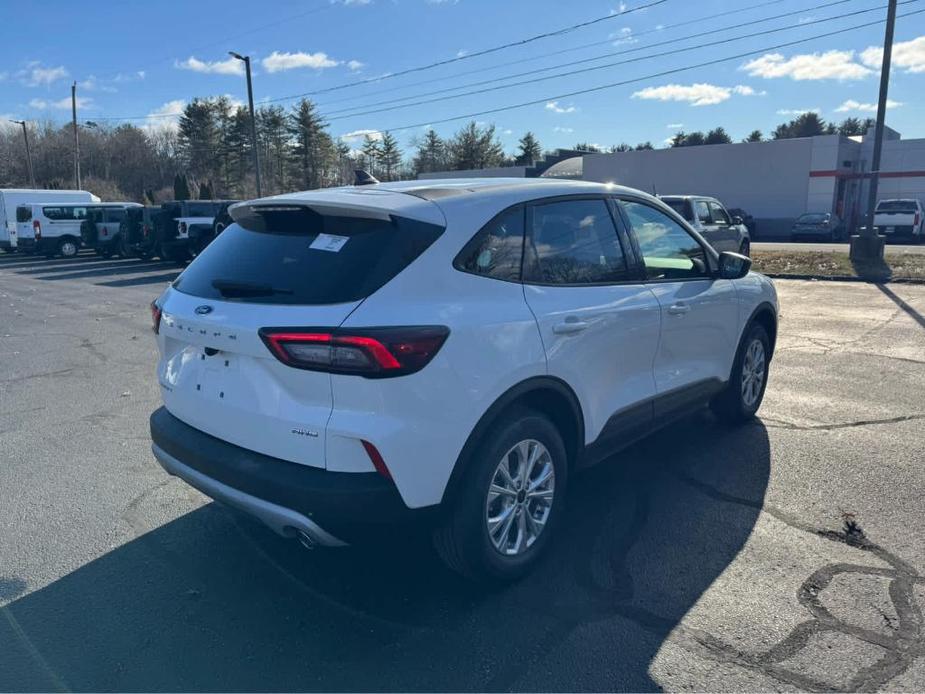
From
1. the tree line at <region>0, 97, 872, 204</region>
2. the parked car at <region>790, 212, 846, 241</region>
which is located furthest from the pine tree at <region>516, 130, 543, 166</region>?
the parked car at <region>790, 212, 846, 241</region>

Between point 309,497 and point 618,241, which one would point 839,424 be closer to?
point 618,241

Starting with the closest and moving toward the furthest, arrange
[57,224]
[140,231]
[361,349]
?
[361,349]
[140,231]
[57,224]

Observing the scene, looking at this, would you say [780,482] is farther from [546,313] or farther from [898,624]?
[546,313]

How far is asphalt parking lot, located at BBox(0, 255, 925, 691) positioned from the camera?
9.11ft

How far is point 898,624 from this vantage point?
9.88 feet

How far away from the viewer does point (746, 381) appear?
5.57 meters

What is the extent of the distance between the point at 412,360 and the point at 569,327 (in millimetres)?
996

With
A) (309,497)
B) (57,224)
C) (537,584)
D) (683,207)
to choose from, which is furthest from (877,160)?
(57,224)

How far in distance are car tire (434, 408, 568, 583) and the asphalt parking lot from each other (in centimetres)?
18

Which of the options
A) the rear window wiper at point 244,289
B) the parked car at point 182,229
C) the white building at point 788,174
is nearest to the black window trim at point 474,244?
the rear window wiper at point 244,289

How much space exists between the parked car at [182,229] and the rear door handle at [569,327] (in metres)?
20.0

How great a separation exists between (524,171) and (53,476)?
50652 mm

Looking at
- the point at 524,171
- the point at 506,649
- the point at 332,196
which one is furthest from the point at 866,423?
the point at 524,171

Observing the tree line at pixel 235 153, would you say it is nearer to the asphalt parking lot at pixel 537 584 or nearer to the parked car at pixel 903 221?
the parked car at pixel 903 221
